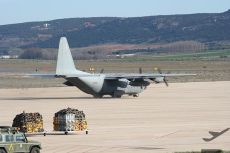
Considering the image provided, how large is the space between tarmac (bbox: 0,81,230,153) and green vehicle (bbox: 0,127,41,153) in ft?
8.55

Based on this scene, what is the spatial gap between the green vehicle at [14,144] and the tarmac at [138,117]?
8.55 feet

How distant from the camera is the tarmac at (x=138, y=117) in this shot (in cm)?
4344

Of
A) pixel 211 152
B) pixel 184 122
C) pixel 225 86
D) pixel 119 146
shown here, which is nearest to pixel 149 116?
pixel 184 122

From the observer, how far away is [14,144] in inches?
1474

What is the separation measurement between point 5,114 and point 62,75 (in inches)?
601

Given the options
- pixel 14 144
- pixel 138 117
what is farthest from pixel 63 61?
pixel 14 144

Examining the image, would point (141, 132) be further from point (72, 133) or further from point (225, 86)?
point (225, 86)

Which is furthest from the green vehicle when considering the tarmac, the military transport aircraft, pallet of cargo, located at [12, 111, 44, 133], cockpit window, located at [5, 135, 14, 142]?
the military transport aircraft

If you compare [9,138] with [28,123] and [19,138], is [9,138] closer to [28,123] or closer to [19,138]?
[19,138]

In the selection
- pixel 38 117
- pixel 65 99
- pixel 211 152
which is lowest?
pixel 211 152

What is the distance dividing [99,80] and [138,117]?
21.5 meters

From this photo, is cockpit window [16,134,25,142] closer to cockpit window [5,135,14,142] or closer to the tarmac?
cockpit window [5,135,14,142]

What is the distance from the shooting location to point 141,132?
49.9 m

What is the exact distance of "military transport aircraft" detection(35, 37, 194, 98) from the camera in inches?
3118
